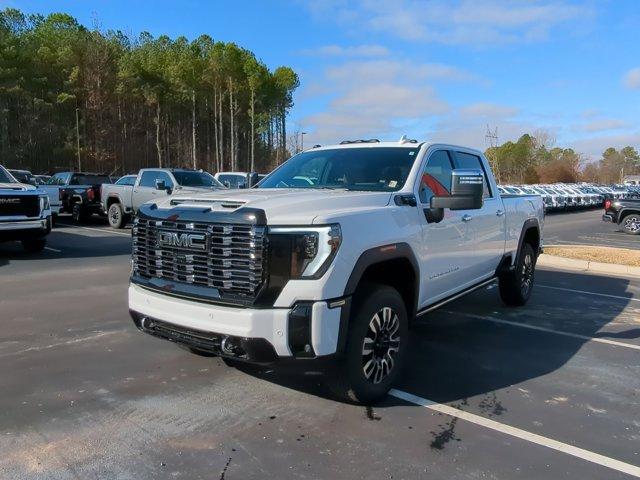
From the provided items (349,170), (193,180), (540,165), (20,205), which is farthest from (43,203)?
(540,165)

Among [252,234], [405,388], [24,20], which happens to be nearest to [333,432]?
[405,388]

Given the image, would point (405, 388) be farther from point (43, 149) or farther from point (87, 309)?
point (43, 149)

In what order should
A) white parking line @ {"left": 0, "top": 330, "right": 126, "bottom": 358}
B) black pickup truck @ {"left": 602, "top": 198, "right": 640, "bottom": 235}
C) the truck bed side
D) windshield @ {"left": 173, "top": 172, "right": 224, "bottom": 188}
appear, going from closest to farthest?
white parking line @ {"left": 0, "top": 330, "right": 126, "bottom": 358} → the truck bed side → windshield @ {"left": 173, "top": 172, "right": 224, "bottom": 188} → black pickup truck @ {"left": 602, "top": 198, "right": 640, "bottom": 235}

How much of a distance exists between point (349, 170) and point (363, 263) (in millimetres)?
1594

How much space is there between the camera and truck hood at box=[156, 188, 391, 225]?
358 cm

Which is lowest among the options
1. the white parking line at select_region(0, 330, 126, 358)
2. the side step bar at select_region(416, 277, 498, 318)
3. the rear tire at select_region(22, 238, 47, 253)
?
the white parking line at select_region(0, 330, 126, 358)

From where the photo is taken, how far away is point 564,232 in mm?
20578

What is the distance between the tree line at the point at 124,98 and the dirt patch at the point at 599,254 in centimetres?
4011

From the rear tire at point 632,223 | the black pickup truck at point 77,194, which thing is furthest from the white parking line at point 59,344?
the rear tire at point 632,223

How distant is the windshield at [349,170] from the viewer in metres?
4.81

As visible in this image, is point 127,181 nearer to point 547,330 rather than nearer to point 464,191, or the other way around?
point 547,330

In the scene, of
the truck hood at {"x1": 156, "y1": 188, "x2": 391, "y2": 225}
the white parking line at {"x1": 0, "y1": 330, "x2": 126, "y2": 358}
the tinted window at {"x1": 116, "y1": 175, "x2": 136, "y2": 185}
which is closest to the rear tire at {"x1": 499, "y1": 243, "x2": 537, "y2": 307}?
the truck hood at {"x1": 156, "y1": 188, "x2": 391, "y2": 225}

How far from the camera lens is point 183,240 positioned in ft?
12.5

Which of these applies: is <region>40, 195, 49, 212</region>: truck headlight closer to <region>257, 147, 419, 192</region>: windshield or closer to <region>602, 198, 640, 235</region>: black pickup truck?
<region>257, 147, 419, 192</region>: windshield
